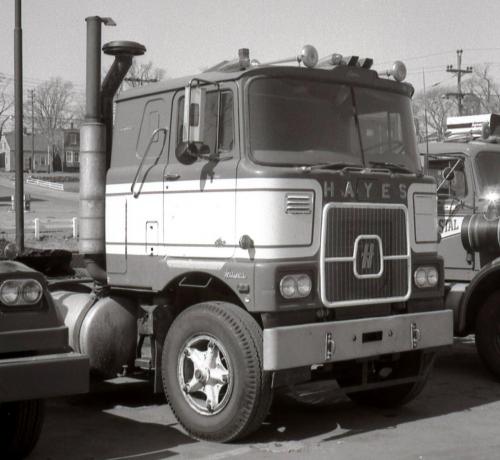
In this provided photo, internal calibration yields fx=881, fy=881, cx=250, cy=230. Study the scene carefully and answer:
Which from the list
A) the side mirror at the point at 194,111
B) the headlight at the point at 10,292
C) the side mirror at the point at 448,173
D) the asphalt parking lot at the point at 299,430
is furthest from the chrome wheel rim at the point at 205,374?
the side mirror at the point at 448,173

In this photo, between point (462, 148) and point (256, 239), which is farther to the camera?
point (462, 148)

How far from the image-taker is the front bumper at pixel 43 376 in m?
4.98

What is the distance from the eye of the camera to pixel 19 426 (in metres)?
5.60

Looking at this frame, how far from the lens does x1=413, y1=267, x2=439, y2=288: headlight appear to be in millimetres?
7289

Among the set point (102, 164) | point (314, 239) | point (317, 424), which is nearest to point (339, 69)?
point (314, 239)

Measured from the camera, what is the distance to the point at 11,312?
5.20m

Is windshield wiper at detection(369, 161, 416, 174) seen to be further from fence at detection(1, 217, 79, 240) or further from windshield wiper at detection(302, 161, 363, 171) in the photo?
fence at detection(1, 217, 79, 240)

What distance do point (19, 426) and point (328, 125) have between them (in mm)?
3249

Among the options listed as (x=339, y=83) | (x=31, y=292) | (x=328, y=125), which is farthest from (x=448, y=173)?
(x=31, y=292)

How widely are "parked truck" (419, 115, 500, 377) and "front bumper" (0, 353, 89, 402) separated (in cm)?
475

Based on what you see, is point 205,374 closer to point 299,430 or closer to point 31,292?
point 299,430

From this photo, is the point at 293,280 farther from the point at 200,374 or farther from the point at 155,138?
the point at 155,138

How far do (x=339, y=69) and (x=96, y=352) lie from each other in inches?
122

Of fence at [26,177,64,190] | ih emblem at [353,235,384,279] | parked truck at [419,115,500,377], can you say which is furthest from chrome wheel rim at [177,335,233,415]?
fence at [26,177,64,190]
